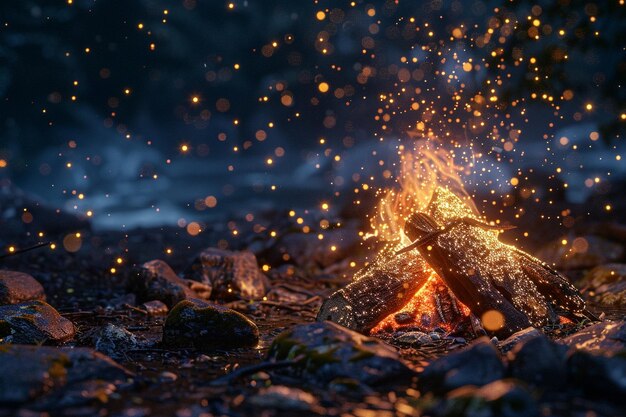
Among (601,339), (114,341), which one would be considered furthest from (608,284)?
(114,341)

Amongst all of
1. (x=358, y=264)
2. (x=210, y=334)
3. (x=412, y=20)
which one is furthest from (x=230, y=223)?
(x=210, y=334)

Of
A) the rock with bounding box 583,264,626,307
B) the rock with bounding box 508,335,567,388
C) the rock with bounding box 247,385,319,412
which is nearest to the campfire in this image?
the rock with bounding box 508,335,567,388

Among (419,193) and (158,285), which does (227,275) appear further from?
(419,193)

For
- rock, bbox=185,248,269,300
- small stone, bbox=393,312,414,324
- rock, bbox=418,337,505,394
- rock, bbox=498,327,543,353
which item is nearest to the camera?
rock, bbox=418,337,505,394

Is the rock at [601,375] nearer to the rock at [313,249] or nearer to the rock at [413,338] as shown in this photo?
the rock at [413,338]

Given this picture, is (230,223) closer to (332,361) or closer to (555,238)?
(555,238)

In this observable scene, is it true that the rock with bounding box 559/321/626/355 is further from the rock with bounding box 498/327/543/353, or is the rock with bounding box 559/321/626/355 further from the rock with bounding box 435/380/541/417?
the rock with bounding box 435/380/541/417

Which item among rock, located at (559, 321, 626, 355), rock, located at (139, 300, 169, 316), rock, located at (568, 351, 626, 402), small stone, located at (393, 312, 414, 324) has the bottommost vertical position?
rock, located at (568, 351, 626, 402)
